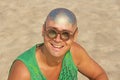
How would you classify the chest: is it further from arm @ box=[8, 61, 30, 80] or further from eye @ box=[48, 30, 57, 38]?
eye @ box=[48, 30, 57, 38]

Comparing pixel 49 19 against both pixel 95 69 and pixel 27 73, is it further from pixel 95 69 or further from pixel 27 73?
pixel 95 69

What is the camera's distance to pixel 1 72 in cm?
448

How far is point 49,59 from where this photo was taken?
2139 millimetres

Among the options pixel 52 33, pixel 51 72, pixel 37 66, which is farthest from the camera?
pixel 51 72

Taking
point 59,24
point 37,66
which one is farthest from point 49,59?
point 59,24

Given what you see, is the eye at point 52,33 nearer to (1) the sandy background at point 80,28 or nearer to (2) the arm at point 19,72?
(2) the arm at point 19,72

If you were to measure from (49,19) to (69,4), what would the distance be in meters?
4.85

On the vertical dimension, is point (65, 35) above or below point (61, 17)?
below

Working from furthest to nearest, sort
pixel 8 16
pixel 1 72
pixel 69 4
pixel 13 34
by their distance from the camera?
1. pixel 69 4
2. pixel 8 16
3. pixel 13 34
4. pixel 1 72

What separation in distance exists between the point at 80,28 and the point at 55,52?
380cm

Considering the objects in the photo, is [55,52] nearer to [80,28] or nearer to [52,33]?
[52,33]

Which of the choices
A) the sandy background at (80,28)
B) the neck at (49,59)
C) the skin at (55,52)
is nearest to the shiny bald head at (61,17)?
the skin at (55,52)

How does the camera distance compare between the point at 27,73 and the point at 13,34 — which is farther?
the point at 13,34

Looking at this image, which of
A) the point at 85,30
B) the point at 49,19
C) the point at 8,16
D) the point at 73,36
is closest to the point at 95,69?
the point at 73,36
